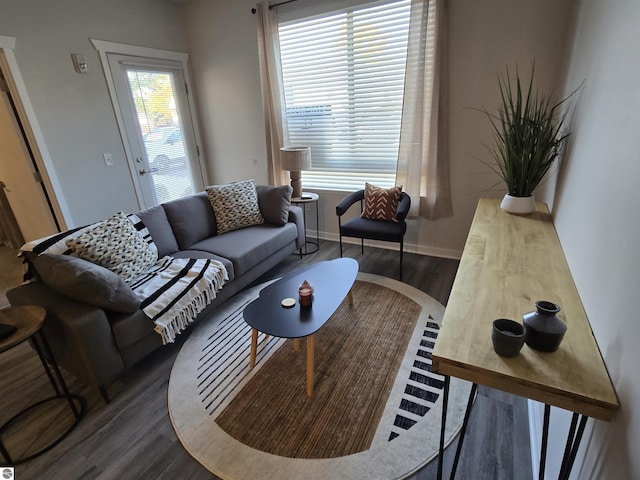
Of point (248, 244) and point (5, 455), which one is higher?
point (248, 244)

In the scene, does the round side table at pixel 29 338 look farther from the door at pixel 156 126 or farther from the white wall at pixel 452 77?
the white wall at pixel 452 77

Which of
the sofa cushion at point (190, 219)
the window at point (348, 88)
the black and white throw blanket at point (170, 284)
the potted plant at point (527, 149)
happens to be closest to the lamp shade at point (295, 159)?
the window at point (348, 88)

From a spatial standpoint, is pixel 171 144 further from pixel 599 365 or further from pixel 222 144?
pixel 599 365

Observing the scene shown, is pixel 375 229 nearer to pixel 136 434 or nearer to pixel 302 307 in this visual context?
pixel 302 307

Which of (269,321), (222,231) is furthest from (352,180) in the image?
(269,321)

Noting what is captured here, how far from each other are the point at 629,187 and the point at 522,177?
3.82 feet

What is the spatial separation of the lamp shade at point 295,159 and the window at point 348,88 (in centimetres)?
42

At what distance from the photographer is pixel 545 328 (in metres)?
0.91

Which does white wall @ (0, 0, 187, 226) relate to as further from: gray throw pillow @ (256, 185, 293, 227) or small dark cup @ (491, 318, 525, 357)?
small dark cup @ (491, 318, 525, 357)

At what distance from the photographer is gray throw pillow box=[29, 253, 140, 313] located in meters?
1.68

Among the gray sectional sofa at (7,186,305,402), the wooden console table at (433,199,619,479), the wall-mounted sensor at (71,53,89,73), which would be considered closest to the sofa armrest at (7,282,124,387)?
the gray sectional sofa at (7,186,305,402)

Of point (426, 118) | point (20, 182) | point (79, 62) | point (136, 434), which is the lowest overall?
point (136, 434)

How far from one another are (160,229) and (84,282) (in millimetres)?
997

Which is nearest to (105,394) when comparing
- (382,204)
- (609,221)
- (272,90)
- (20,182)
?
Result: (609,221)
